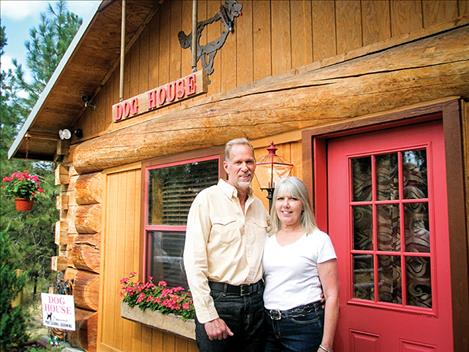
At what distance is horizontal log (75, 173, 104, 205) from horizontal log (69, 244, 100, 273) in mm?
644

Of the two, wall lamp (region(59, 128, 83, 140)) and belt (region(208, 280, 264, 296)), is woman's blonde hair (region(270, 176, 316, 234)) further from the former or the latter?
wall lamp (region(59, 128, 83, 140))

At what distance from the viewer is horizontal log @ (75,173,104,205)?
6.90 metres

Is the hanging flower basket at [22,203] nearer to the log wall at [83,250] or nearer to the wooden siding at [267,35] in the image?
the log wall at [83,250]

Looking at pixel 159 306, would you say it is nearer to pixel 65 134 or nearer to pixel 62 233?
pixel 62 233

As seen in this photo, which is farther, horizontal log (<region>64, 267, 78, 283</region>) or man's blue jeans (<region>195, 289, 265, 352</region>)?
horizontal log (<region>64, 267, 78, 283</region>)

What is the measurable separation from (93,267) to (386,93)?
4.80m

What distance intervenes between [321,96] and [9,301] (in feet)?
14.2

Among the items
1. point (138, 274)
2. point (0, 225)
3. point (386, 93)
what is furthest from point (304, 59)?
point (0, 225)

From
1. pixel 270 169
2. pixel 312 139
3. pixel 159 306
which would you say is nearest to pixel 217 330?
pixel 270 169

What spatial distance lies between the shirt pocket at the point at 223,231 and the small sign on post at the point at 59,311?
2.64 m

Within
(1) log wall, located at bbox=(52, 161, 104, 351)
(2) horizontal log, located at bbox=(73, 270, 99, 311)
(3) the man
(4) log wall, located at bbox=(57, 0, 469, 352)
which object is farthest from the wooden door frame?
(2) horizontal log, located at bbox=(73, 270, 99, 311)

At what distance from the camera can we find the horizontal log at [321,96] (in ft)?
10.6

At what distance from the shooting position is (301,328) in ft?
9.36

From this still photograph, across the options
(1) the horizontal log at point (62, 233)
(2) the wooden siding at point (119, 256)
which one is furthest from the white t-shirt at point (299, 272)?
(1) the horizontal log at point (62, 233)
